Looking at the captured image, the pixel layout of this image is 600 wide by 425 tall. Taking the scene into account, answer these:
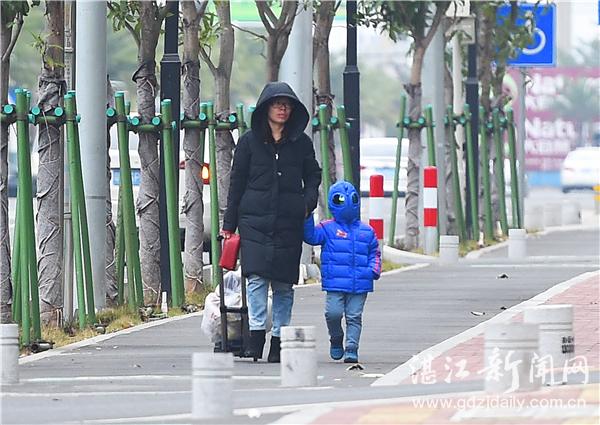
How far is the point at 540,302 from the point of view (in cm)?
1744

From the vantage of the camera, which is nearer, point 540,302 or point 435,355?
point 435,355

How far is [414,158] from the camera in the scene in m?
28.7

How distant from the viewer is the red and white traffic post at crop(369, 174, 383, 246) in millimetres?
22484

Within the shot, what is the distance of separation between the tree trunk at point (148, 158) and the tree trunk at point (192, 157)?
98 centimetres

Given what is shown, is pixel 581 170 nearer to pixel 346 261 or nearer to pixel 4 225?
pixel 4 225

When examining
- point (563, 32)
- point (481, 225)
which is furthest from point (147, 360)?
point (563, 32)

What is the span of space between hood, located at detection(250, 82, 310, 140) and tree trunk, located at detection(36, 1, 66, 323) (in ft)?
9.65

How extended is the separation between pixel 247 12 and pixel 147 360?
24.3 meters

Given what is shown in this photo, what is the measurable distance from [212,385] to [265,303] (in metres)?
3.34

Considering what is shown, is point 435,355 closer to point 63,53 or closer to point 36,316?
point 36,316

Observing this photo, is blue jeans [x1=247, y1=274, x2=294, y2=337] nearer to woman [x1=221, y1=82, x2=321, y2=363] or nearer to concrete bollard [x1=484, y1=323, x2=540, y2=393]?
woman [x1=221, y1=82, x2=321, y2=363]

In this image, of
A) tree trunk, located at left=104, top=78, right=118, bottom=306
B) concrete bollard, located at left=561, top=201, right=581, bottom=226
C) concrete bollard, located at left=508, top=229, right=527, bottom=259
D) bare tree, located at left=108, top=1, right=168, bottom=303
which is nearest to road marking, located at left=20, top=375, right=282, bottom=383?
tree trunk, located at left=104, top=78, right=118, bottom=306

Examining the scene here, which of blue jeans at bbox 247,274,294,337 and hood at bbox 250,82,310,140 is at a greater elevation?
hood at bbox 250,82,310,140

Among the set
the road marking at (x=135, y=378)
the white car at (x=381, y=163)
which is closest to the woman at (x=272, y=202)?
the road marking at (x=135, y=378)
